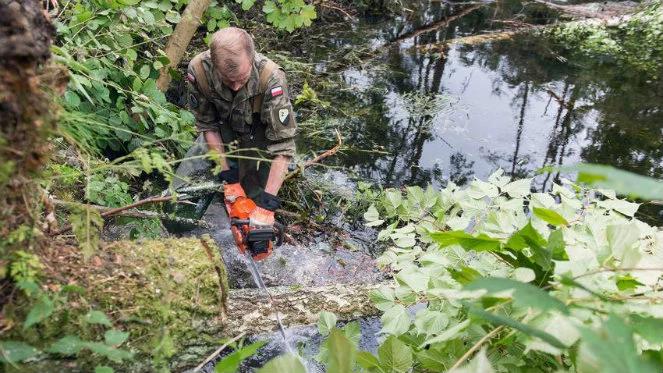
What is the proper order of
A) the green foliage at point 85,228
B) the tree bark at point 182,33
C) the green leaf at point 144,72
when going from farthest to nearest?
the tree bark at point 182,33
the green leaf at point 144,72
the green foliage at point 85,228

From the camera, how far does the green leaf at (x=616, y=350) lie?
715 millimetres

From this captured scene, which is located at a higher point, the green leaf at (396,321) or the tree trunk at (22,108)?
the tree trunk at (22,108)

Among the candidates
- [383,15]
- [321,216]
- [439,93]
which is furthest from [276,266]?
[383,15]

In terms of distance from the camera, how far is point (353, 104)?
21.8ft

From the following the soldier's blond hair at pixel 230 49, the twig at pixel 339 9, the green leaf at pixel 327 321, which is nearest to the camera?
the green leaf at pixel 327 321

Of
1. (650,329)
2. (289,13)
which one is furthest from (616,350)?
(289,13)

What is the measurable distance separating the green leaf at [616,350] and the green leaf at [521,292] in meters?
0.12

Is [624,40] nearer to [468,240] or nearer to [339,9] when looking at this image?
[339,9]

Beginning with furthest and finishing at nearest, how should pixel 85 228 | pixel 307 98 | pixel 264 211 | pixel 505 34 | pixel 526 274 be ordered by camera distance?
pixel 505 34 → pixel 307 98 → pixel 264 211 → pixel 85 228 → pixel 526 274

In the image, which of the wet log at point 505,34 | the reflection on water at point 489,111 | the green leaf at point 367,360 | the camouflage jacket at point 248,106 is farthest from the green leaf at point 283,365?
the wet log at point 505,34

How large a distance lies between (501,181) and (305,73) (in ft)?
16.0

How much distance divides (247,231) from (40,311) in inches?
76.3

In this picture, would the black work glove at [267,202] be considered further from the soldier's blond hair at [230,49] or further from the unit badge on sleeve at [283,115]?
the soldier's blond hair at [230,49]

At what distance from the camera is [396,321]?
183 cm
